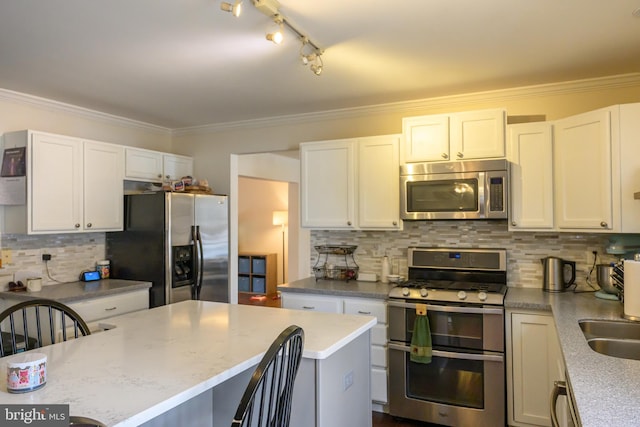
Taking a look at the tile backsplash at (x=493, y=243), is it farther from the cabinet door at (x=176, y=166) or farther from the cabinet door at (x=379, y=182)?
the cabinet door at (x=176, y=166)

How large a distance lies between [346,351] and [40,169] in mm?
2661

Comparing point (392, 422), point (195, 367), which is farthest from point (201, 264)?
point (195, 367)

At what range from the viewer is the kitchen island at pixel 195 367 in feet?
4.15

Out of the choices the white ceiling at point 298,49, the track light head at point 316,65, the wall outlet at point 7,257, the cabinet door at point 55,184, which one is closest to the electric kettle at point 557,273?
the white ceiling at point 298,49

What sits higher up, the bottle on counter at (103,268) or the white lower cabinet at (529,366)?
the bottle on counter at (103,268)

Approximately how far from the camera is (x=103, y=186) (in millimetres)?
3717

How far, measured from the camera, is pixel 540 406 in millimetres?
2787

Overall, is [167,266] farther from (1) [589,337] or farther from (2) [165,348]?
(1) [589,337]

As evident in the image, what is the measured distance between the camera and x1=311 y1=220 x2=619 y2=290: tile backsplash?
3180 millimetres

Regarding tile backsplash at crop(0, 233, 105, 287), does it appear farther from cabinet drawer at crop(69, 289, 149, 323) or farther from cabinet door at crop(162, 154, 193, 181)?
cabinet door at crop(162, 154, 193, 181)

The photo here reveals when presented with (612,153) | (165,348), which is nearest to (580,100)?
(612,153)

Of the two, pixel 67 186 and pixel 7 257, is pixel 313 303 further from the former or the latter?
pixel 7 257

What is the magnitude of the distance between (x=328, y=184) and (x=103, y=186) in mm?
1889

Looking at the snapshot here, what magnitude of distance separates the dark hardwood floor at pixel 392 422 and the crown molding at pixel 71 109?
11.2 ft
